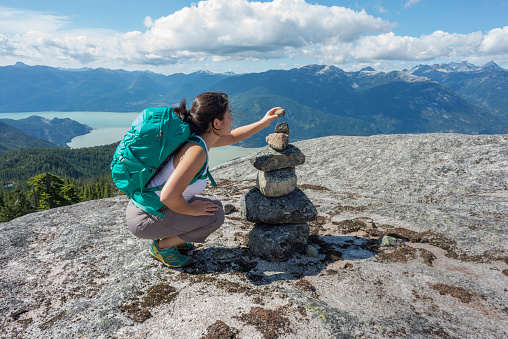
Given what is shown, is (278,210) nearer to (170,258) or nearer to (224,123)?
(170,258)

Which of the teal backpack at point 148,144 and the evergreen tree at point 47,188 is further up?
the teal backpack at point 148,144

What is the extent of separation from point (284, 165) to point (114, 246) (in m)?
6.88

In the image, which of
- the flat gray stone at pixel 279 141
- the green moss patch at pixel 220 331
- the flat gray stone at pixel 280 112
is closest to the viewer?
the green moss patch at pixel 220 331

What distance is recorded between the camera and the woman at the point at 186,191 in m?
5.27

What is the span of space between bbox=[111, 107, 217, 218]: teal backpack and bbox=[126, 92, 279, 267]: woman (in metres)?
0.22

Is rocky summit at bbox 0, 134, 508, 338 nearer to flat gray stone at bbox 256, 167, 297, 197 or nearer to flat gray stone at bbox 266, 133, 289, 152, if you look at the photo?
flat gray stone at bbox 256, 167, 297, 197

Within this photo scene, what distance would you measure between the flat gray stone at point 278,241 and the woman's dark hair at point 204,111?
4284 mm

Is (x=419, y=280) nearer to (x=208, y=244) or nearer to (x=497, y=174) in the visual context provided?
(x=208, y=244)

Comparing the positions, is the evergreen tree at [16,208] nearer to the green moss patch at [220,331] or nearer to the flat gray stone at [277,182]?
the flat gray stone at [277,182]

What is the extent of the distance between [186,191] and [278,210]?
3.64 metres

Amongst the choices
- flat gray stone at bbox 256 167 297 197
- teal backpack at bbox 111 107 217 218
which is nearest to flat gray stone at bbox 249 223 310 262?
flat gray stone at bbox 256 167 297 197

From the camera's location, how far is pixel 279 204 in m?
9.02

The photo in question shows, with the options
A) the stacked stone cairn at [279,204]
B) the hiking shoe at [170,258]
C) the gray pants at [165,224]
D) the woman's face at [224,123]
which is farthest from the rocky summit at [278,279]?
the woman's face at [224,123]

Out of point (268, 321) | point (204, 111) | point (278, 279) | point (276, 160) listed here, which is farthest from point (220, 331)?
point (276, 160)
